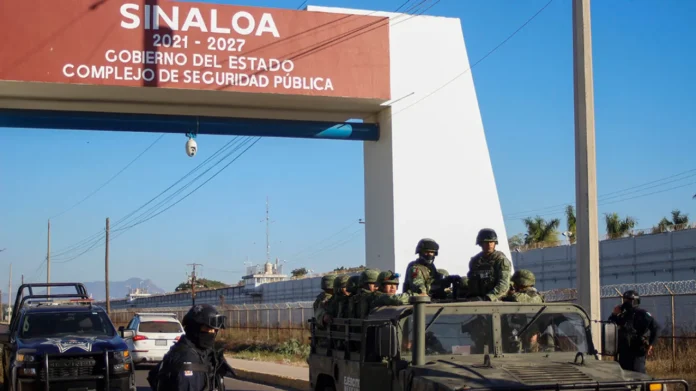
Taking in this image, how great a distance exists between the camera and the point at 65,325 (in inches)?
555

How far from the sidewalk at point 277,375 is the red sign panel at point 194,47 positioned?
6.15 m

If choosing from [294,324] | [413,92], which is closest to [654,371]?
[413,92]

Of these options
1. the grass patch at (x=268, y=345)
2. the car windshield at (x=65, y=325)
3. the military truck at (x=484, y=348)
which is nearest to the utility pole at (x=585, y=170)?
the military truck at (x=484, y=348)

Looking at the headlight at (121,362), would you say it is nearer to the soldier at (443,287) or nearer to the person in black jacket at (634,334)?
the soldier at (443,287)

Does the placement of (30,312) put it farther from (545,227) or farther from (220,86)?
(545,227)

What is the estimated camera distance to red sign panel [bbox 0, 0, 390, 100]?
1666cm

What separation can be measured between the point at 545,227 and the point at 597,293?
32.5 m

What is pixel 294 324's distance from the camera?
104 feet

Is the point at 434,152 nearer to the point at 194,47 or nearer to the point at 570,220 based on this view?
the point at 194,47

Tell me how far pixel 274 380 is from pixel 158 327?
3870 millimetres

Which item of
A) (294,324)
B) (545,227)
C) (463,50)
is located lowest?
(294,324)

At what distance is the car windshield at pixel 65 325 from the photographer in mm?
13891

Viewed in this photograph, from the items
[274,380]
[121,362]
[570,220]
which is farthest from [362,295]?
[570,220]

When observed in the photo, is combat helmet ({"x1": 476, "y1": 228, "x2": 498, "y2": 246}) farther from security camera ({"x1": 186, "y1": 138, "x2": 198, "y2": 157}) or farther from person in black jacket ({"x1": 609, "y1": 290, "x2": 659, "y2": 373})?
security camera ({"x1": 186, "y1": 138, "x2": 198, "y2": 157})
